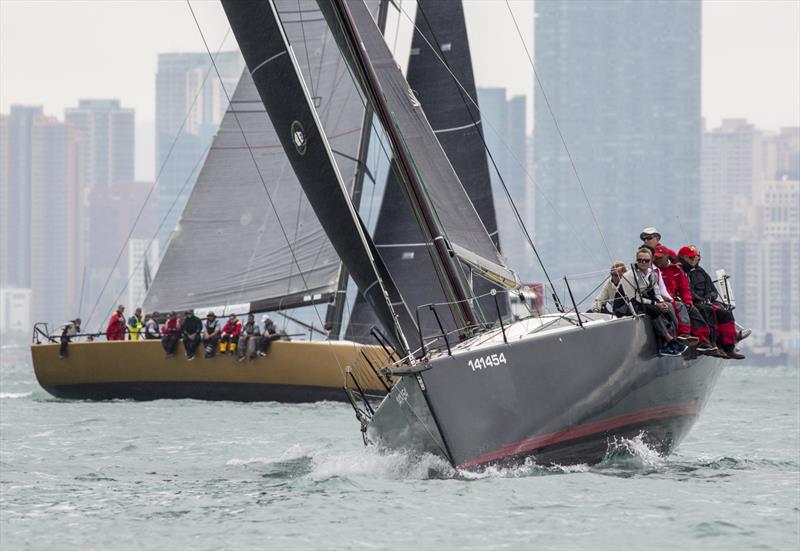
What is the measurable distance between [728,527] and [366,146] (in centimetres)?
1601

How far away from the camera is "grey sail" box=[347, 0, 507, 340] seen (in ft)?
81.2

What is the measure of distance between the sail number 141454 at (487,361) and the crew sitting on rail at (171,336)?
517 inches

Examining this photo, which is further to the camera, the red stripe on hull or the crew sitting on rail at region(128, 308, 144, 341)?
the crew sitting on rail at region(128, 308, 144, 341)

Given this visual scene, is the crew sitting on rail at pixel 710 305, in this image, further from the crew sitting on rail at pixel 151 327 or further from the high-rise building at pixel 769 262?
the high-rise building at pixel 769 262

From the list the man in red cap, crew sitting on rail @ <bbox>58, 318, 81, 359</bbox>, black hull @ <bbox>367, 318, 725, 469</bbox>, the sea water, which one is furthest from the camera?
crew sitting on rail @ <bbox>58, 318, 81, 359</bbox>

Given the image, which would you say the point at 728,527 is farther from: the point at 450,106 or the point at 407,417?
the point at 450,106

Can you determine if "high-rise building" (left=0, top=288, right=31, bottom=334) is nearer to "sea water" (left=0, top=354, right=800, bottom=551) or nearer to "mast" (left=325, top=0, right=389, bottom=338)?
"mast" (left=325, top=0, right=389, bottom=338)

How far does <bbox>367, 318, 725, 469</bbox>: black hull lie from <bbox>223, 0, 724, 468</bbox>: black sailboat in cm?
1

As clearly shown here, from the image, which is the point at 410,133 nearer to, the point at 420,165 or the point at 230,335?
the point at 420,165

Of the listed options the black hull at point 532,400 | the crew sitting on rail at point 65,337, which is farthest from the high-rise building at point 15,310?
the black hull at point 532,400

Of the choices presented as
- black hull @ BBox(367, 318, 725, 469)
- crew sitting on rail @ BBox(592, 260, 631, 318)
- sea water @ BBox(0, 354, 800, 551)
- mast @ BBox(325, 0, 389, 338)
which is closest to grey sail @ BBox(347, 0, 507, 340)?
mast @ BBox(325, 0, 389, 338)

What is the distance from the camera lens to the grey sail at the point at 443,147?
24750 mm

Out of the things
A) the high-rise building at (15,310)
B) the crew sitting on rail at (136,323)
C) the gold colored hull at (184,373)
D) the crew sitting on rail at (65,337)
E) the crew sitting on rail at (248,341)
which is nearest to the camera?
the gold colored hull at (184,373)

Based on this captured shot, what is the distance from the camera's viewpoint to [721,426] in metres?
21.1
